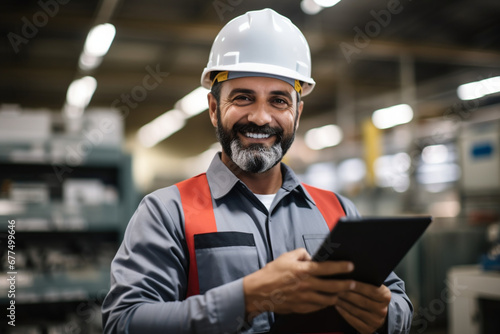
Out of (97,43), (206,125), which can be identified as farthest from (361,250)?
(206,125)

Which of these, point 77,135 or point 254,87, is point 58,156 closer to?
point 77,135

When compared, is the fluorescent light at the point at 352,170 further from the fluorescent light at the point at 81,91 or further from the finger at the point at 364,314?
the finger at the point at 364,314

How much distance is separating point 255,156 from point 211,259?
1.20ft

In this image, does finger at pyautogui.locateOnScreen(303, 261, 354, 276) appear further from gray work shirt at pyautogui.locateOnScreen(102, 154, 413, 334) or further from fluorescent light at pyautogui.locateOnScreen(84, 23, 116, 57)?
fluorescent light at pyautogui.locateOnScreen(84, 23, 116, 57)

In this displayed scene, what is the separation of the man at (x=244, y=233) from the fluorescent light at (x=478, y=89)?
7274 millimetres

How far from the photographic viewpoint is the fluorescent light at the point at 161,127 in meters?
11.7

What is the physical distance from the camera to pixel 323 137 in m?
13.1

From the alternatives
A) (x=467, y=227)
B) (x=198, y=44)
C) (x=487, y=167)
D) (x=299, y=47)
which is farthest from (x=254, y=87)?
(x=198, y=44)

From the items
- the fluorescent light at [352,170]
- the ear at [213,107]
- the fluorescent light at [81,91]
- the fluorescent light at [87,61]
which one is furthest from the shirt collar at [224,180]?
the fluorescent light at [352,170]

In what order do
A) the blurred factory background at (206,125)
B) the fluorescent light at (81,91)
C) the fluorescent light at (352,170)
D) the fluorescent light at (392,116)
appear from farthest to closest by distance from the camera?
the fluorescent light at (352,170) → the fluorescent light at (392,116) → the fluorescent light at (81,91) → the blurred factory background at (206,125)

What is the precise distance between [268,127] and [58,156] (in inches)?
75.8

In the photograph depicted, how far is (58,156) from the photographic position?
9.41 ft

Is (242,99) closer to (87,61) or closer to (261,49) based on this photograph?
(261,49)

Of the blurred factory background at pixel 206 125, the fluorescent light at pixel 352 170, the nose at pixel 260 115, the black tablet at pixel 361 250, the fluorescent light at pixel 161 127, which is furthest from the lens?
the fluorescent light at pixel 161 127
